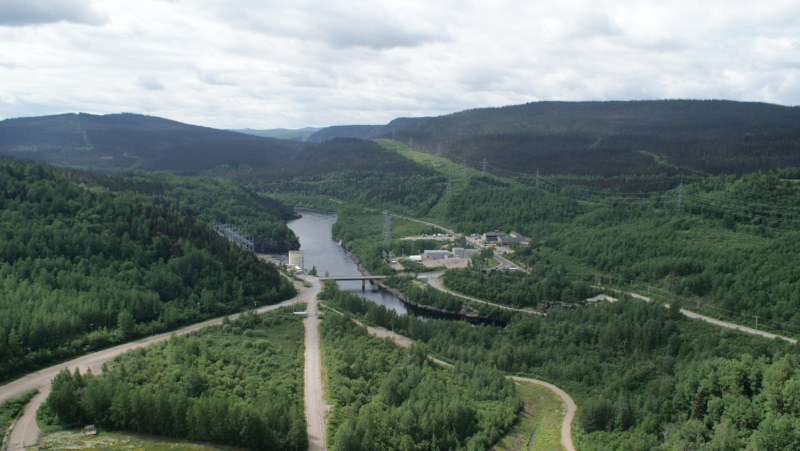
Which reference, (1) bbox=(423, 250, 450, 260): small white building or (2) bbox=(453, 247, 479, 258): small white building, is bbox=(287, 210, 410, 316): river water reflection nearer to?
(1) bbox=(423, 250, 450, 260): small white building

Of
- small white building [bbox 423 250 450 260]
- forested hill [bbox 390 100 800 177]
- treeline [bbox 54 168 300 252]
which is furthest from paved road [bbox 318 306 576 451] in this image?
forested hill [bbox 390 100 800 177]

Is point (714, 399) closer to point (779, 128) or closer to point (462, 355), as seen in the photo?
point (462, 355)

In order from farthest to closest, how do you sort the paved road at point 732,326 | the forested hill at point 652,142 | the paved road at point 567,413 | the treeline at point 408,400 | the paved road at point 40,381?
the forested hill at point 652,142, the paved road at point 732,326, the paved road at point 567,413, the treeline at point 408,400, the paved road at point 40,381

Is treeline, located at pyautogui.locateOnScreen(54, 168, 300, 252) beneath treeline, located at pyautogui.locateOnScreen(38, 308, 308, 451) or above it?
above

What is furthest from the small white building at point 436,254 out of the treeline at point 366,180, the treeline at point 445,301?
the treeline at point 366,180

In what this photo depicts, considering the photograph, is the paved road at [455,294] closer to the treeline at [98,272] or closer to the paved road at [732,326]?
the paved road at [732,326]
